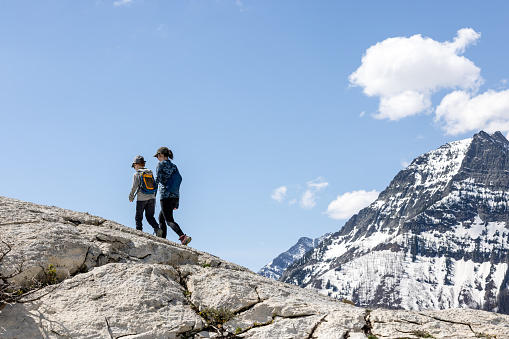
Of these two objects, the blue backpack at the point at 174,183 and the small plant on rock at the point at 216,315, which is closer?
the small plant on rock at the point at 216,315

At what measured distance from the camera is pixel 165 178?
16594 millimetres

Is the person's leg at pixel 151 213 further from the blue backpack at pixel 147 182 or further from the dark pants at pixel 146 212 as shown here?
the blue backpack at pixel 147 182

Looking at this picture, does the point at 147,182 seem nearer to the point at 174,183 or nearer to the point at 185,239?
the point at 174,183

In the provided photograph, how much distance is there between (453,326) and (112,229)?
856cm

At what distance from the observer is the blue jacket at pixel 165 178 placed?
1658cm

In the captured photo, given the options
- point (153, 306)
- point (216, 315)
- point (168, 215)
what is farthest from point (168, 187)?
point (216, 315)

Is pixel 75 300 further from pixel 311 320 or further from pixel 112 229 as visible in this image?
pixel 311 320

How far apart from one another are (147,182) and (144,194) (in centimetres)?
46

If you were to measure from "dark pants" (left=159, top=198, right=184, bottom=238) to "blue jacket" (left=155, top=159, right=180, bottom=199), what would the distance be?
0.19 metres

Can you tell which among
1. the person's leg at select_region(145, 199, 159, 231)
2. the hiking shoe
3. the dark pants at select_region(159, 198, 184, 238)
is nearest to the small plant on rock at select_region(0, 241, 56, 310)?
the hiking shoe

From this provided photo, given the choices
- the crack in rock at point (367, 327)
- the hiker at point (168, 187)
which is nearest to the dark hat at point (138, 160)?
the hiker at point (168, 187)

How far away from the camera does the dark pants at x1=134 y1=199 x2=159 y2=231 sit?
17.3m

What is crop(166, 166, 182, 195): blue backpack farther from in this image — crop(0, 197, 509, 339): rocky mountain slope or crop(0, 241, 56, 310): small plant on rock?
crop(0, 241, 56, 310): small plant on rock

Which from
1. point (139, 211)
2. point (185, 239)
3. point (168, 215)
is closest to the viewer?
point (185, 239)
